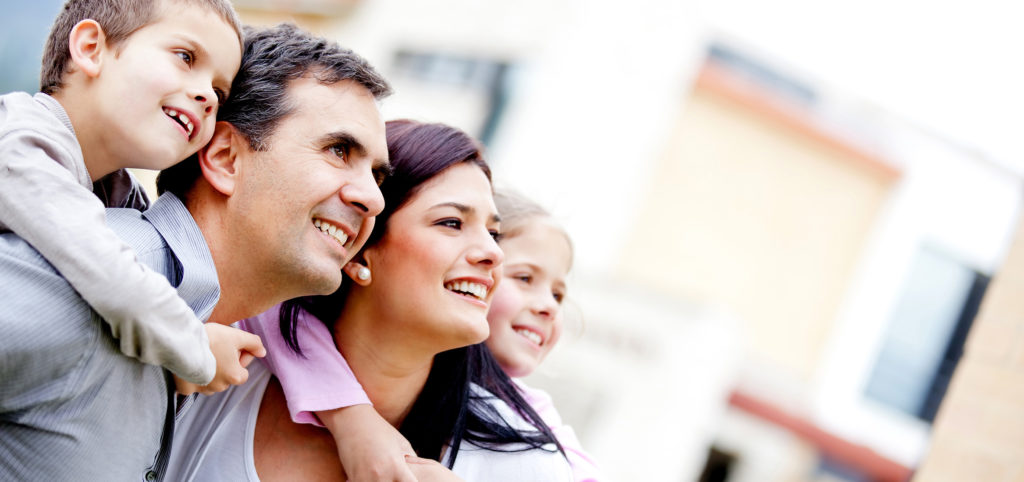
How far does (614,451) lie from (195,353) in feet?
32.6

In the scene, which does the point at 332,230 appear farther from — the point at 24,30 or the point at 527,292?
the point at 24,30

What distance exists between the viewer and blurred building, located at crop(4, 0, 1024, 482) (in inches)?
455

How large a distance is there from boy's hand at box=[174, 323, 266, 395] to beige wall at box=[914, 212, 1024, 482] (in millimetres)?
2389

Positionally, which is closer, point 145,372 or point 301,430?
point 145,372

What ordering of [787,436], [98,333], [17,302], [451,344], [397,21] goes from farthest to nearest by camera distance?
[397,21] < [787,436] < [451,344] < [98,333] < [17,302]

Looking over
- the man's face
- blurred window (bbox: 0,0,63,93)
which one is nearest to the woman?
the man's face

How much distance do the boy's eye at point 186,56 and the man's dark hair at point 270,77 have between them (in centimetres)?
20

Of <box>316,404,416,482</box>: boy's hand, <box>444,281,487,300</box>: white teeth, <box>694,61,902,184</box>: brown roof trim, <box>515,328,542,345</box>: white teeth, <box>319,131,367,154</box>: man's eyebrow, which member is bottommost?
<box>316,404,416,482</box>: boy's hand

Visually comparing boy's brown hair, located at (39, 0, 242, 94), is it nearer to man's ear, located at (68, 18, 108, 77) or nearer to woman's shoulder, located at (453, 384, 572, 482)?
man's ear, located at (68, 18, 108, 77)

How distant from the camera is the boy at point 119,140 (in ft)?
4.71

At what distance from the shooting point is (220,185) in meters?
1.93

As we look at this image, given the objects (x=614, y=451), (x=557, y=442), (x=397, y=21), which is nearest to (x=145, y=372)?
(x=557, y=442)

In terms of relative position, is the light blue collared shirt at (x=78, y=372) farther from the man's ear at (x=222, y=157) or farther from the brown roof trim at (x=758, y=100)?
the brown roof trim at (x=758, y=100)

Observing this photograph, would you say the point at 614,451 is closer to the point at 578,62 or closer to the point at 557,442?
the point at 578,62
